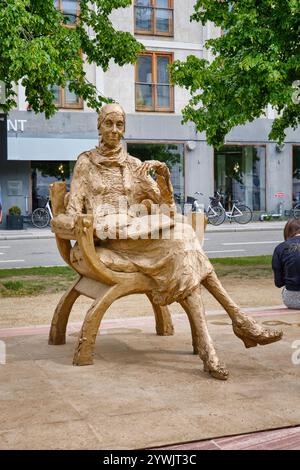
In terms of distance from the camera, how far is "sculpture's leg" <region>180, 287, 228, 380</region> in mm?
4410

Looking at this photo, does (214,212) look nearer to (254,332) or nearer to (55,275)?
(55,275)

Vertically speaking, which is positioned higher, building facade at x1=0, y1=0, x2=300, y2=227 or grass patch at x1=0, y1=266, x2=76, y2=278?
building facade at x1=0, y1=0, x2=300, y2=227

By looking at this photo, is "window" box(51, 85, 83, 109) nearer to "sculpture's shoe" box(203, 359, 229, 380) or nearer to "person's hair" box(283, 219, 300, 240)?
"person's hair" box(283, 219, 300, 240)

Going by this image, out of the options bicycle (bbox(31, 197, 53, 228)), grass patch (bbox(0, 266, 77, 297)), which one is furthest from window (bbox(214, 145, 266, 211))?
grass patch (bbox(0, 266, 77, 297))

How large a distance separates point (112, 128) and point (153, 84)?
62.3 ft

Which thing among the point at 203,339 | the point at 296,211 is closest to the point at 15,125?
the point at 296,211

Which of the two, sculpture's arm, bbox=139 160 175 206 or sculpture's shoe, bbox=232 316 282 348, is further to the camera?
sculpture's arm, bbox=139 160 175 206

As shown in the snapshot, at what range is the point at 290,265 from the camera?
6.80 m

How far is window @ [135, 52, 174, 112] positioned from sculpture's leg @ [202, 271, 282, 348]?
19.4 metres

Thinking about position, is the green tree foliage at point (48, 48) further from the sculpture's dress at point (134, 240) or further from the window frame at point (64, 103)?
the window frame at point (64, 103)

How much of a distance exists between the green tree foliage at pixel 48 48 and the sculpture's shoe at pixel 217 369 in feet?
16.6

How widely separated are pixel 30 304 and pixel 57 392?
12.2 feet
